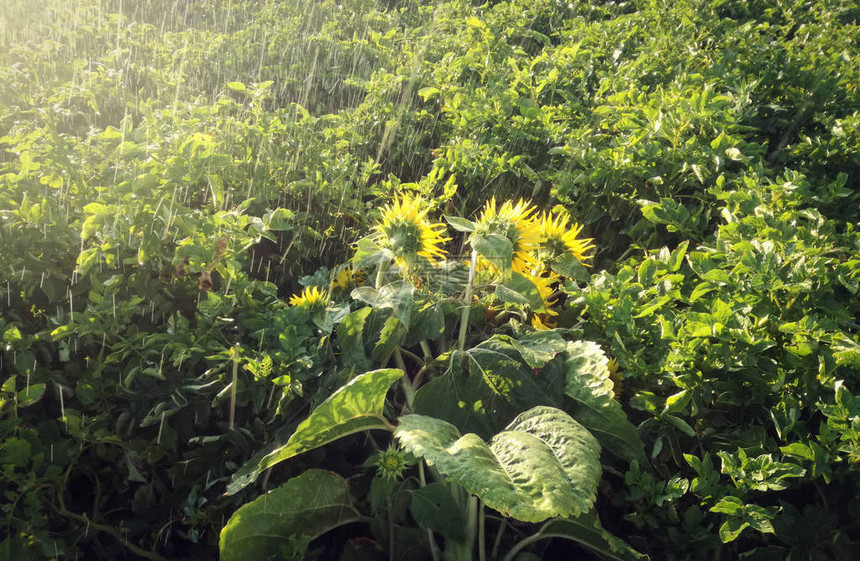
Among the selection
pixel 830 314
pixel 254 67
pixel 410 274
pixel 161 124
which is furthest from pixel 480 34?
pixel 830 314

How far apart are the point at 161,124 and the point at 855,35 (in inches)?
140

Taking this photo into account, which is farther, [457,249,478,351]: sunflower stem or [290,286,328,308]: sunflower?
[290,286,328,308]: sunflower

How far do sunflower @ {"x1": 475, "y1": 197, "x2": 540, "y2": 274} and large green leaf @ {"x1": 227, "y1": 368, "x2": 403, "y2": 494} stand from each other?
46 cm

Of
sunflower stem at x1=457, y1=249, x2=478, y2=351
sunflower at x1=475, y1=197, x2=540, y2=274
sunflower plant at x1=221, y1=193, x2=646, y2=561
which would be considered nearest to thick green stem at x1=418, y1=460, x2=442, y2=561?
sunflower plant at x1=221, y1=193, x2=646, y2=561

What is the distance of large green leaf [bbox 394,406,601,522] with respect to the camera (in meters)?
0.99

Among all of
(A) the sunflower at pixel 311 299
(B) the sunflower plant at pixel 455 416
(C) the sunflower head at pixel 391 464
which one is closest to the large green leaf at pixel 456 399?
(B) the sunflower plant at pixel 455 416

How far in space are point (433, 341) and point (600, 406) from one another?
0.67 meters

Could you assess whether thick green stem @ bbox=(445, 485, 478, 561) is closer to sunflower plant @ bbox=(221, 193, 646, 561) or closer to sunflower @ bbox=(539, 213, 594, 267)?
sunflower plant @ bbox=(221, 193, 646, 561)

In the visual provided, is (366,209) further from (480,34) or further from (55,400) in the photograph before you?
(480,34)

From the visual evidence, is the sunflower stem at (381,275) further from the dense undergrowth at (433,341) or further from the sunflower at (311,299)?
the sunflower at (311,299)

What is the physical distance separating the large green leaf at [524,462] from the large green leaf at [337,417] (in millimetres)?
96

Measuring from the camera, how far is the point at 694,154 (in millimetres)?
2004

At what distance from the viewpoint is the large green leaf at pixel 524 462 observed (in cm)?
99

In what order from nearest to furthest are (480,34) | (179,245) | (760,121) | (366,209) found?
(179,245)
(366,209)
(760,121)
(480,34)
